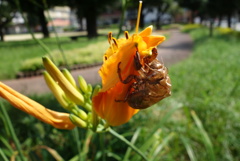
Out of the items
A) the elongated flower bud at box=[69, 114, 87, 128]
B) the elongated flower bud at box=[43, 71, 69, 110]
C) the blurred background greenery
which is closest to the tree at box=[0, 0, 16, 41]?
the blurred background greenery

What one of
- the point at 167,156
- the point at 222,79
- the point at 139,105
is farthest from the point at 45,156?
the point at 222,79

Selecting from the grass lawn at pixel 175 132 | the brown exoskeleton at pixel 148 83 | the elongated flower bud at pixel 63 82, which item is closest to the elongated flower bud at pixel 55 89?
the elongated flower bud at pixel 63 82

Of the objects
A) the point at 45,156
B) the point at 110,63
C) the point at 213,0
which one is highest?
the point at 213,0

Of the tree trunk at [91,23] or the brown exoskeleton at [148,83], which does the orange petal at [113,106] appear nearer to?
the brown exoskeleton at [148,83]

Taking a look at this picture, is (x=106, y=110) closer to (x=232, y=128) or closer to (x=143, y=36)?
(x=143, y=36)

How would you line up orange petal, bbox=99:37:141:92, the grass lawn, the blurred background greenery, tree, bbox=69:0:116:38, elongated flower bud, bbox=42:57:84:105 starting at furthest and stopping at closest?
tree, bbox=69:0:116:38 → the grass lawn → the blurred background greenery → elongated flower bud, bbox=42:57:84:105 → orange petal, bbox=99:37:141:92

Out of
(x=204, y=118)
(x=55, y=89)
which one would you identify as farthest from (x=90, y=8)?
(x=55, y=89)

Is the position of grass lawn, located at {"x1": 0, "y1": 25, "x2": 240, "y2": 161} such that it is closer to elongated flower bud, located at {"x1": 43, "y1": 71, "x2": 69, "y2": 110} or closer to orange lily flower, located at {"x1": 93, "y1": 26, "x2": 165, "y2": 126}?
elongated flower bud, located at {"x1": 43, "y1": 71, "x2": 69, "y2": 110}
